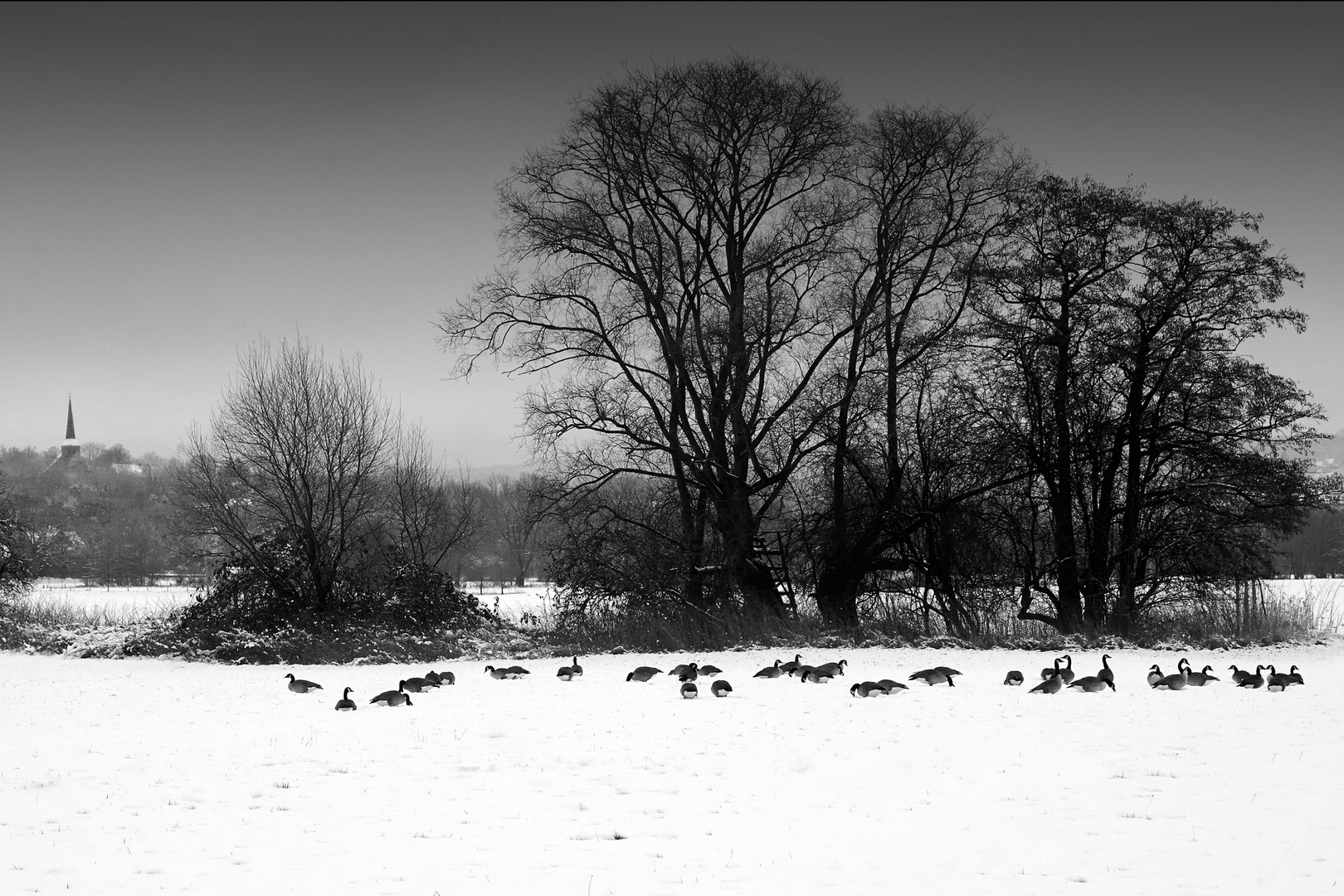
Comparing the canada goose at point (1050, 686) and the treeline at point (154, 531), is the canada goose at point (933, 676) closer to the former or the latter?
the canada goose at point (1050, 686)

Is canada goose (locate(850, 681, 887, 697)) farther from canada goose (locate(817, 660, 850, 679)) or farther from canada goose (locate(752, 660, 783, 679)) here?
canada goose (locate(752, 660, 783, 679))

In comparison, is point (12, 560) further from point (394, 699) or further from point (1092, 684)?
point (1092, 684)

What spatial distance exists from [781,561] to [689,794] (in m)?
17.0

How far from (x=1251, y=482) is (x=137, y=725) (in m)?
20.9

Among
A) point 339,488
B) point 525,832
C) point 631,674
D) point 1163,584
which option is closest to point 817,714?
point 631,674

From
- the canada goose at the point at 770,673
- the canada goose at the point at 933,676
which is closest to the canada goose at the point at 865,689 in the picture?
the canada goose at the point at 933,676

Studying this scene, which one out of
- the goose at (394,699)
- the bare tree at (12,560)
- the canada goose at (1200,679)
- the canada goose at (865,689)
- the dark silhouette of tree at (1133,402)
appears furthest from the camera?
the bare tree at (12,560)

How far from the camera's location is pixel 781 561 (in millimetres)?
25156

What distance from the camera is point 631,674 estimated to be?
49.8 ft

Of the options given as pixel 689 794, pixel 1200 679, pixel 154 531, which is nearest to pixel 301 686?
pixel 689 794

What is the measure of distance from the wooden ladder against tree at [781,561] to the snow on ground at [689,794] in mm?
10148

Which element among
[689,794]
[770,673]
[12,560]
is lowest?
[689,794]

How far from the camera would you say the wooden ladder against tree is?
2417cm

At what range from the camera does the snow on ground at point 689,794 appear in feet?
20.5
